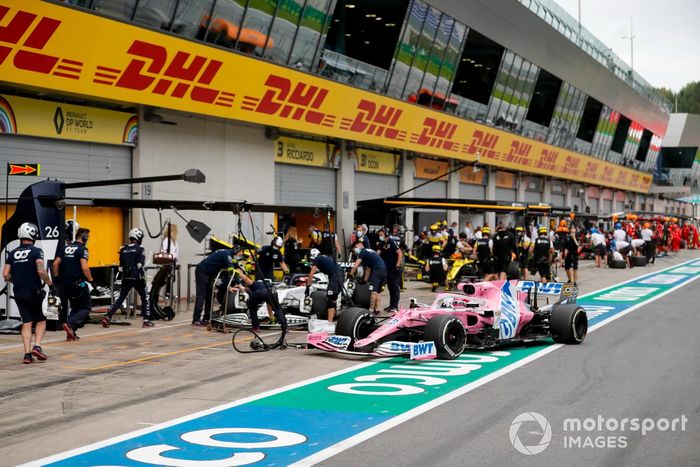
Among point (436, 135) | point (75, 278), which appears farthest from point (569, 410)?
point (436, 135)

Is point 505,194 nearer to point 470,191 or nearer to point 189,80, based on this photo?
point 470,191

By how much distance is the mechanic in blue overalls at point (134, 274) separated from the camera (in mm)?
15609

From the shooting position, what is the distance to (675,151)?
305ft

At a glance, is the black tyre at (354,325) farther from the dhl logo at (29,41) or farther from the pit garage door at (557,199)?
the pit garage door at (557,199)

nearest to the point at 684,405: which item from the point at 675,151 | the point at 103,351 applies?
the point at 103,351

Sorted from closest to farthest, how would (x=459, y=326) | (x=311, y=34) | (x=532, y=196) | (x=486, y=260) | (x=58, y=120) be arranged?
(x=459, y=326) → (x=58, y=120) → (x=486, y=260) → (x=311, y=34) → (x=532, y=196)

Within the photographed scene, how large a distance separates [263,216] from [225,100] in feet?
15.0

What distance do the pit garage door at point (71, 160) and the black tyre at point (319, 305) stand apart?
5959mm

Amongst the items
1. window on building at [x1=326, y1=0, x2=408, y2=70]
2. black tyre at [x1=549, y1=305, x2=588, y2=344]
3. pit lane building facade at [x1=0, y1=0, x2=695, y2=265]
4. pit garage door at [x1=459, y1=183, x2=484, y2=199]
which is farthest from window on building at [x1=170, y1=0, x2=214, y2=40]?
pit garage door at [x1=459, y1=183, x2=484, y2=199]

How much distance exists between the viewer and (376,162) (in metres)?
31.2

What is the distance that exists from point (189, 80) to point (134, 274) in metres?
5.91

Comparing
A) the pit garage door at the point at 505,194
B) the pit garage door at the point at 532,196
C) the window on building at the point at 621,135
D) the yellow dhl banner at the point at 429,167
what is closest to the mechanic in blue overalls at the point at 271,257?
the yellow dhl banner at the point at 429,167

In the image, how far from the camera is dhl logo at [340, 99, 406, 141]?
88.9ft

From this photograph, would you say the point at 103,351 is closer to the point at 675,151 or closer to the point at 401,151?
the point at 401,151
